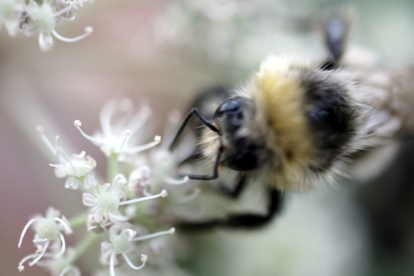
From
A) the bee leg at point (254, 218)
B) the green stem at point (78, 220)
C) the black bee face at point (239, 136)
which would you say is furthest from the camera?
the bee leg at point (254, 218)

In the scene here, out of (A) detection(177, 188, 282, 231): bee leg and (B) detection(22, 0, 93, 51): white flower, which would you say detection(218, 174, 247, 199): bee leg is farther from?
(B) detection(22, 0, 93, 51): white flower

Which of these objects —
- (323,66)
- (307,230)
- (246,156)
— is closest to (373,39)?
(307,230)

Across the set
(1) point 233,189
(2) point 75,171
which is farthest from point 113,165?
(1) point 233,189

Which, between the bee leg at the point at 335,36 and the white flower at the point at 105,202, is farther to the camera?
the bee leg at the point at 335,36

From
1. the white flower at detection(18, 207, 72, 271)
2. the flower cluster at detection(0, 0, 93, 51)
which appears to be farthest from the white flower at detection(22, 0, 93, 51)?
the white flower at detection(18, 207, 72, 271)

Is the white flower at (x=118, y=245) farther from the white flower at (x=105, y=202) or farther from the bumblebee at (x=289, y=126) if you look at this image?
the bumblebee at (x=289, y=126)

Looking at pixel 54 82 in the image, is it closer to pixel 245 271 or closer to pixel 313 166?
pixel 245 271

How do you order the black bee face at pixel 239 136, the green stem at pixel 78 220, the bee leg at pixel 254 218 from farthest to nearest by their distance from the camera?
the bee leg at pixel 254 218, the green stem at pixel 78 220, the black bee face at pixel 239 136

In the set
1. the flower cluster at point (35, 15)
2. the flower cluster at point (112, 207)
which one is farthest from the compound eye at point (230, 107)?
the flower cluster at point (35, 15)
